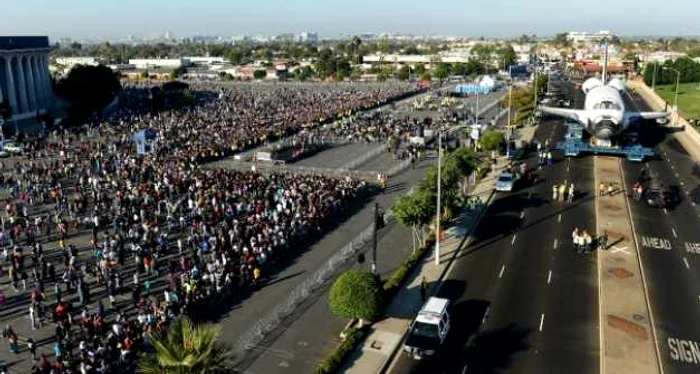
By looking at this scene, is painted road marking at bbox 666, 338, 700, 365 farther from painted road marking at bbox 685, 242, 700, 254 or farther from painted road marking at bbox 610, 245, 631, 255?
painted road marking at bbox 685, 242, 700, 254

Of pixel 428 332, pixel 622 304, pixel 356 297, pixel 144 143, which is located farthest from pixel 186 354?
pixel 144 143

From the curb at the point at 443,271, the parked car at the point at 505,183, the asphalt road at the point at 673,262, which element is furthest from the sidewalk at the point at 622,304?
the curb at the point at 443,271

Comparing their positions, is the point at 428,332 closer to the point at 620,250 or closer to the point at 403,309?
the point at 403,309

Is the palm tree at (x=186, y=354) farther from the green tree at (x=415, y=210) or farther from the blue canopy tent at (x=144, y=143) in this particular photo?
the blue canopy tent at (x=144, y=143)

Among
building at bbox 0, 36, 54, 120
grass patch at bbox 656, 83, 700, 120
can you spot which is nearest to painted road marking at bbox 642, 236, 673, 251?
grass patch at bbox 656, 83, 700, 120

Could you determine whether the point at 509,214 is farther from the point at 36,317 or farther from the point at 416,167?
the point at 36,317

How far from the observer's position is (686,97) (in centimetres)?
10362

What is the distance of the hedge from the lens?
2047 centimetres

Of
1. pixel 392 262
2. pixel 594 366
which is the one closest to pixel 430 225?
pixel 392 262

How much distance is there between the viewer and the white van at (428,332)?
848 inches

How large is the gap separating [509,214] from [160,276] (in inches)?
884

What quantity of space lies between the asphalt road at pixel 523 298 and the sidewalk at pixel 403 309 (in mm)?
559

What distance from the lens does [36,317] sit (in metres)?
24.3

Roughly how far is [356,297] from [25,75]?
3045 inches
